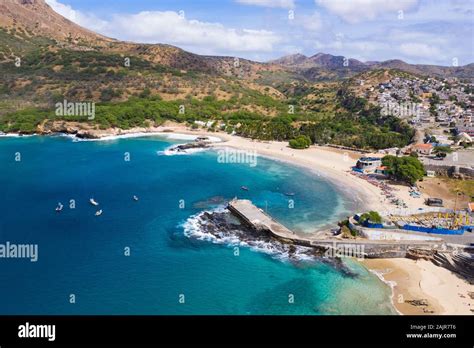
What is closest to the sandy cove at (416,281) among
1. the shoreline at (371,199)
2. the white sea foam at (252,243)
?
the shoreline at (371,199)

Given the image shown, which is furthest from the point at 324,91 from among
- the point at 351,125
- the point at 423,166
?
the point at 423,166

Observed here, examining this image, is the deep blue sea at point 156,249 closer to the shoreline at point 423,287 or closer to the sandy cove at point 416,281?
the shoreline at point 423,287

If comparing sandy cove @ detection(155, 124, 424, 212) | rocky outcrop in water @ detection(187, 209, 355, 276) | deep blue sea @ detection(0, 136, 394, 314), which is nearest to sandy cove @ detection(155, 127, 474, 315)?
sandy cove @ detection(155, 124, 424, 212)

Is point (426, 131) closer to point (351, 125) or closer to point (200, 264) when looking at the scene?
point (351, 125)

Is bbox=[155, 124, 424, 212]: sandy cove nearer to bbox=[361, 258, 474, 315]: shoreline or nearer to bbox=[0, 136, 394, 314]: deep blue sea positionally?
bbox=[0, 136, 394, 314]: deep blue sea

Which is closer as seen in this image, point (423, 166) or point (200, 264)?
point (200, 264)

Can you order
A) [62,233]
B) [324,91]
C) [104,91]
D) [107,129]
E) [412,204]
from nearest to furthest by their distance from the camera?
[62,233]
[412,204]
[107,129]
[104,91]
[324,91]

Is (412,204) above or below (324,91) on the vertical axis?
below
